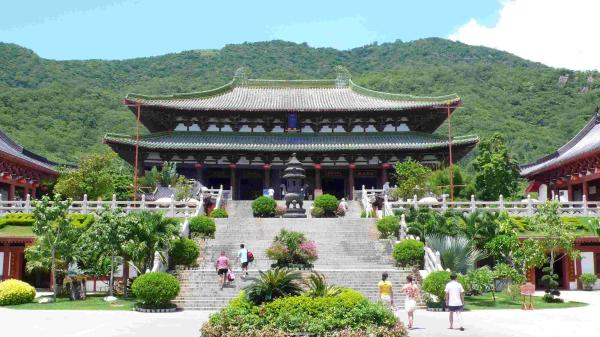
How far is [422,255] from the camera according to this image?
24.5 m

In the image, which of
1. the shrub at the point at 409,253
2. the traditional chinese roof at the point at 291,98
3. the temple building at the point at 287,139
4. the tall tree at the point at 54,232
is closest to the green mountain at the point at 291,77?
the traditional chinese roof at the point at 291,98

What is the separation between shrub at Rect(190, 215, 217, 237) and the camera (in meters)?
28.4

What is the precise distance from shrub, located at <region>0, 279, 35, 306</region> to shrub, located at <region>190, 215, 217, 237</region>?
8.04 m

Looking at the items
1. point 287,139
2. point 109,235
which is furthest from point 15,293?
point 287,139

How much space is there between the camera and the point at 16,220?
96.9ft

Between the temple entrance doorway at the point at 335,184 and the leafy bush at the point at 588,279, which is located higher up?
the temple entrance doorway at the point at 335,184

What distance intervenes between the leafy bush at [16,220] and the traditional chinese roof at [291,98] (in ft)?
53.0

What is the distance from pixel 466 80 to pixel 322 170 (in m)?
56.5

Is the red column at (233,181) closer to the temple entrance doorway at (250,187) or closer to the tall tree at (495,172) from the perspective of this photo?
the temple entrance doorway at (250,187)

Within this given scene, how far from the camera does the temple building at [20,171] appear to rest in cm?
3959

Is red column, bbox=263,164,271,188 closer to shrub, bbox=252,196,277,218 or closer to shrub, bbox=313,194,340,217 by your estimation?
shrub, bbox=252,196,277,218

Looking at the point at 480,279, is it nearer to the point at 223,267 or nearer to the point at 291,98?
the point at 223,267

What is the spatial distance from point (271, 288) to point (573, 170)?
34.7m

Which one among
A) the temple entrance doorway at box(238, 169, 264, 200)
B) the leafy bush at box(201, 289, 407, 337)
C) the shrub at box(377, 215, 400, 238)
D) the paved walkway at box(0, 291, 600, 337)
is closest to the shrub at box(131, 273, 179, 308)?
the paved walkway at box(0, 291, 600, 337)
